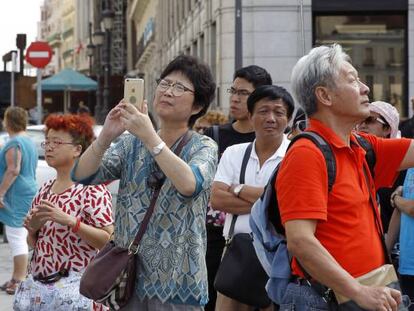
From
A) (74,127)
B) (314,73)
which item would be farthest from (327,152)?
(74,127)

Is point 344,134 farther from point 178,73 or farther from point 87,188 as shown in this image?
point 87,188

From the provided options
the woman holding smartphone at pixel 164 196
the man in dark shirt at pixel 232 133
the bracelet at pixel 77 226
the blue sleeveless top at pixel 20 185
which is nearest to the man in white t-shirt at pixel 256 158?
the man in dark shirt at pixel 232 133

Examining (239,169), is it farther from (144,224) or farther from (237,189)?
(144,224)

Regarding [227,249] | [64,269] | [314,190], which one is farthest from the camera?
[227,249]

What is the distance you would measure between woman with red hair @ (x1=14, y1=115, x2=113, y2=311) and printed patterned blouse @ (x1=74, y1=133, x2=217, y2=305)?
2.56 ft

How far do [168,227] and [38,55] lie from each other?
75.5 ft

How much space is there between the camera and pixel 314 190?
3.87 m

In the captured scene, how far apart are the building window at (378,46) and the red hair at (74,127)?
17166 mm

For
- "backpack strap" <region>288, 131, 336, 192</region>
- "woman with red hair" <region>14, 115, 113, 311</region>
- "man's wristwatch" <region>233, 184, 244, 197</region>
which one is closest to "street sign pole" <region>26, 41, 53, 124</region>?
"man's wristwatch" <region>233, 184, 244, 197</region>

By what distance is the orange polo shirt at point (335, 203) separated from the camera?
153 inches

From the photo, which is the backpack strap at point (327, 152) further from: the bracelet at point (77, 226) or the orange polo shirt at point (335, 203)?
the bracelet at point (77, 226)

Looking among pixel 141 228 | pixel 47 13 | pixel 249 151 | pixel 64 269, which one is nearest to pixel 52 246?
pixel 64 269

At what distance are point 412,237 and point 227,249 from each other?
1.13m

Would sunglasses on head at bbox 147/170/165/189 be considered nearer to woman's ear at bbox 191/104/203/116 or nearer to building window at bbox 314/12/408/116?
woman's ear at bbox 191/104/203/116
